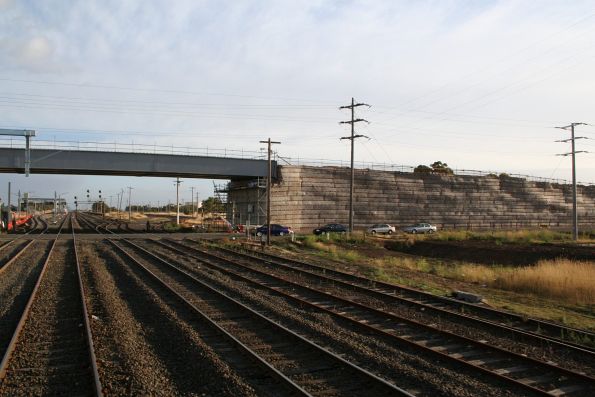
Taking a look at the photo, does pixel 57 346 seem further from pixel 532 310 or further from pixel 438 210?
pixel 438 210

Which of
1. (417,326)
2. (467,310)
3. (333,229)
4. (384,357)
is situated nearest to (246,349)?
(384,357)

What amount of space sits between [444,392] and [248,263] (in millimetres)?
19216

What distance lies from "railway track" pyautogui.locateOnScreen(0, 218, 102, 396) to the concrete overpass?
39.8 m

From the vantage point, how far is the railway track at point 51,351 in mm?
7398

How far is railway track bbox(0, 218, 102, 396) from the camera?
740cm

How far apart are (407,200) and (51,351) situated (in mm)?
59605

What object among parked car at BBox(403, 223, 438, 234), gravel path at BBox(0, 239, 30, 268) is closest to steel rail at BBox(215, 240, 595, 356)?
gravel path at BBox(0, 239, 30, 268)

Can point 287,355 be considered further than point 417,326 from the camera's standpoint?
No

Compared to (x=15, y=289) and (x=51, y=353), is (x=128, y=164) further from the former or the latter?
(x=51, y=353)

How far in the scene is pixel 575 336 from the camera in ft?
35.4

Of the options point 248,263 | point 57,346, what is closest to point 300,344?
point 57,346

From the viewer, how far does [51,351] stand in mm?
9250

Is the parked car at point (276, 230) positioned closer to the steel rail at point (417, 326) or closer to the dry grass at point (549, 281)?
the dry grass at point (549, 281)

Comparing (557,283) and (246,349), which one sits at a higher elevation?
(246,349)
